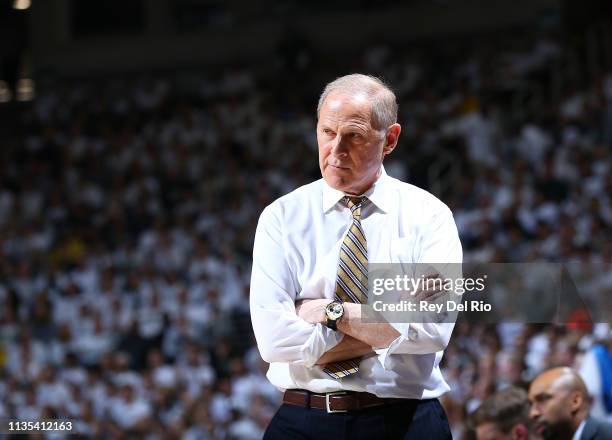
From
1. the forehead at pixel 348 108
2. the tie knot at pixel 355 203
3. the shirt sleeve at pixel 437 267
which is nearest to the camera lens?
the shirt sleeve at pixel 437 267

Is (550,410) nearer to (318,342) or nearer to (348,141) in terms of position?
(318,342)

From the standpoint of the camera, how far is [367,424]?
9.25 feet

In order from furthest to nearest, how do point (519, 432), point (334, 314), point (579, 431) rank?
point (579, 431), point (519, 432), point (334, 314)

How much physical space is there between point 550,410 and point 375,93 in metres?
1.60

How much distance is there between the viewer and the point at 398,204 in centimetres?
296

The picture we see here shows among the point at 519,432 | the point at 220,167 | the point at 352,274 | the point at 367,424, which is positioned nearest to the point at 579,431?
the point at 519,432

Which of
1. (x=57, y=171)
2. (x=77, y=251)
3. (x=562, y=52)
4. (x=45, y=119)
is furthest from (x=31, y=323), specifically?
(x=562, y=52)

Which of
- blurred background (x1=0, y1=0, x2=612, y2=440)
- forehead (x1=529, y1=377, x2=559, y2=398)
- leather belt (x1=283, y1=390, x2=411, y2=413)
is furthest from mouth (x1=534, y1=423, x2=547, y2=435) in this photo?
blurred background (x1=0, y1=0, x2=612, y2=440)

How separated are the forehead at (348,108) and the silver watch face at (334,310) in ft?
1.59

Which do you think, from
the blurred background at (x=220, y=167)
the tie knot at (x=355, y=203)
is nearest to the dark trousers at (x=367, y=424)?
the tie knot at (x=355, y=203)

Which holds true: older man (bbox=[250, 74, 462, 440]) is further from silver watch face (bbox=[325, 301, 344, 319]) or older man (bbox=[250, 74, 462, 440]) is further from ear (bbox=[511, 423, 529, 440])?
ear (bbox=[511, 423, 529, 440])

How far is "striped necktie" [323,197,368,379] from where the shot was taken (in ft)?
9.34

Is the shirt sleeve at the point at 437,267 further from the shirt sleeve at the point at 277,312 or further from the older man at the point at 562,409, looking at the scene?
the older man at the point at 562,409

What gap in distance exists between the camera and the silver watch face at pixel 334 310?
277 cm
